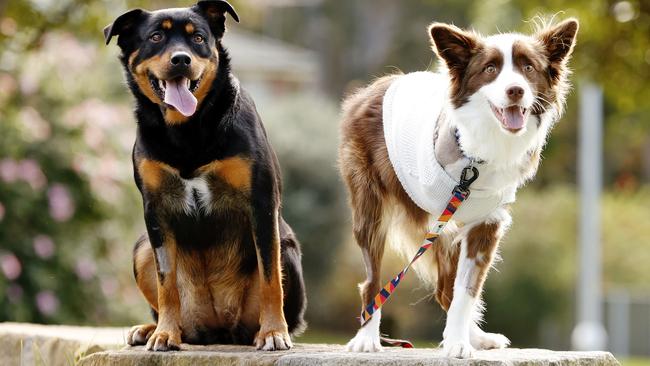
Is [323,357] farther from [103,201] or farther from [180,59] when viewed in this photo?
[103,201]

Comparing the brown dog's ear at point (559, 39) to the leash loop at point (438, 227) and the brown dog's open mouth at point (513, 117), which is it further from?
the leash loop at point (438, 227)

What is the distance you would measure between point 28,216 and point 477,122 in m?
7.92

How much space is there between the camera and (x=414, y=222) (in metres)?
5.61

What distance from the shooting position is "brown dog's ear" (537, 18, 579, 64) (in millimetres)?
5059

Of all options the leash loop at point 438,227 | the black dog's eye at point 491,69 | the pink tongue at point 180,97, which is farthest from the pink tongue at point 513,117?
the pink tongue at point 180,97

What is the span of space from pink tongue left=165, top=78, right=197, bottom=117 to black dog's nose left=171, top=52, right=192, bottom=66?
11cm

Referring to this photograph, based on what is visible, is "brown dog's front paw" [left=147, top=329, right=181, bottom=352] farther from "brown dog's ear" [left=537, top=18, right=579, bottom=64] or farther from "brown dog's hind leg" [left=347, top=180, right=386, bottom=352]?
"brown dog's ear" [left=537, top=18, right=579, bottom=64]

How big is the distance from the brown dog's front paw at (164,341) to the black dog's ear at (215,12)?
142 cm

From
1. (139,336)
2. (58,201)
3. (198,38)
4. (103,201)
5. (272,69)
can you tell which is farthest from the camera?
(272,69)

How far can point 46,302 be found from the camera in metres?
11.9

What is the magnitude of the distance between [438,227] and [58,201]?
297 inches

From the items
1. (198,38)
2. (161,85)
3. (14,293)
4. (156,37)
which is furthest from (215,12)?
(14,293)

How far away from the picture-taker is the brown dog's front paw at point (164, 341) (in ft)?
17.8

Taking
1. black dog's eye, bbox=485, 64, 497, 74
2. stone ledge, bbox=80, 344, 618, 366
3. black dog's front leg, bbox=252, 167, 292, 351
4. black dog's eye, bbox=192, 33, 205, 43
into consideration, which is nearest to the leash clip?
black dog's eye, bbox=485, 64, 497, 74
